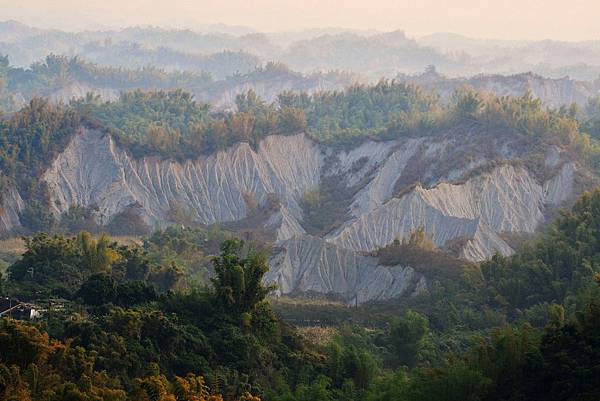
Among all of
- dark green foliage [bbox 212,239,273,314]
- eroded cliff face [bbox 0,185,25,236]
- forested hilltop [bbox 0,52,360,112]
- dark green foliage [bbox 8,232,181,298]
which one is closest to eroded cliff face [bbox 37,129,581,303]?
eroded cliff face [bbox 0,185,25,236]

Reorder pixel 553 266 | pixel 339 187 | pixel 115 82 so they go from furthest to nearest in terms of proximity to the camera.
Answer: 1. pixel 115 82
2. pixel 339 187
3. pixel 553 266

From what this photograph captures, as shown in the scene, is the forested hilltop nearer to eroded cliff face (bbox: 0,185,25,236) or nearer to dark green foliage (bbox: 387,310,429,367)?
eroded cliff face (bbox: 0,185,25,236)

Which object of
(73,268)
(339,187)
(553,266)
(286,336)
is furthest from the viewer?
(339,187)

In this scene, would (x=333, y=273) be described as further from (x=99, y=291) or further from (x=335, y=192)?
(x=335, y=192)

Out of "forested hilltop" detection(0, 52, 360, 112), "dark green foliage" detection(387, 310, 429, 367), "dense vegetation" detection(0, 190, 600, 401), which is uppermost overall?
"dense vegetation" detection(0, 190, 600, 401)

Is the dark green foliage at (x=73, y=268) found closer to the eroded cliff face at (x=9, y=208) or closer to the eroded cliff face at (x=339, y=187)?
the eroded cliff face at (x=339, y=187)

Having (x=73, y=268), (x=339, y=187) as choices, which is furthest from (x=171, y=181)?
(x=73, y=268)
